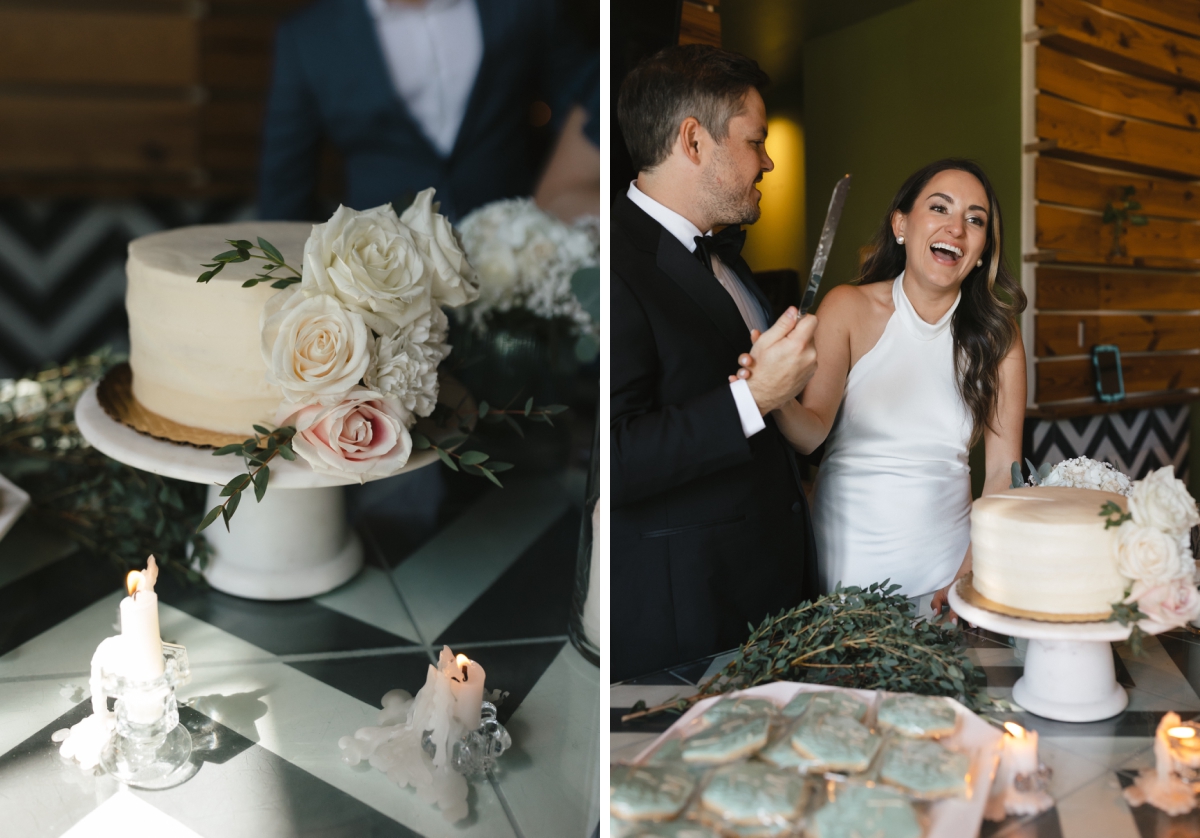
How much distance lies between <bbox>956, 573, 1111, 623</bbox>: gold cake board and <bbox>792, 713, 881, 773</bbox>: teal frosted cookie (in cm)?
11

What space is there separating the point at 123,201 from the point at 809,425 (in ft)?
4.69

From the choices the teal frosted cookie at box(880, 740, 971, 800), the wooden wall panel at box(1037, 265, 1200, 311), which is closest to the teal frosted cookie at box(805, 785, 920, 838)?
the teal frosted cookie at box(880, 740, 971, 800)

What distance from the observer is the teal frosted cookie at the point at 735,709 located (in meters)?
0.54

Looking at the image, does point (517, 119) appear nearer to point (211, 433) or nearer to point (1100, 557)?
point (211, 433)

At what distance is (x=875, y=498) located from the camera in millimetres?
611

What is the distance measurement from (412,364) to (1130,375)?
1.86 feet

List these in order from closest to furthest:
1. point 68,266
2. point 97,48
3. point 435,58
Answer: point 435,58 → point 97,48 → point 68,266

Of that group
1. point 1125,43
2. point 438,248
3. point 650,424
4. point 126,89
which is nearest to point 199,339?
point 438,248

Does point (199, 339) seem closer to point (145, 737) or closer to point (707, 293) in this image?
point (145, 737)

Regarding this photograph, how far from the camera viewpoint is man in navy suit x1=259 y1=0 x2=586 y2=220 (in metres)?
1.29

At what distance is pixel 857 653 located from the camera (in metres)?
0.59

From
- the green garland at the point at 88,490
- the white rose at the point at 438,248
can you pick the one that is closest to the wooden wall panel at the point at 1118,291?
the white rose at the point at 438,248

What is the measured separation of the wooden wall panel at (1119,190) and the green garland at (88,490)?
0.89 m

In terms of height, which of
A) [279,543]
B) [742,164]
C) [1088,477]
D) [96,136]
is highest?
[96,136]
